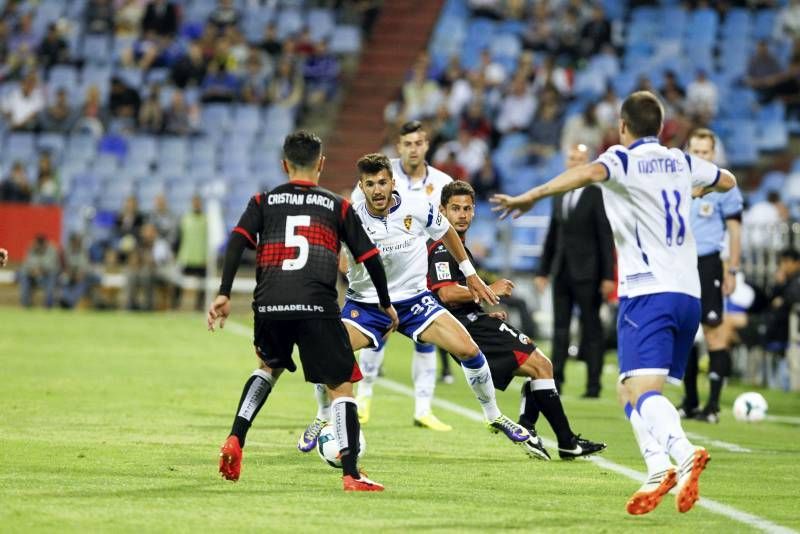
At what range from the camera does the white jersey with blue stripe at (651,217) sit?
7.99 m

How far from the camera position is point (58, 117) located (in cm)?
3005

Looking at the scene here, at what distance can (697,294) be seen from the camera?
809 cm

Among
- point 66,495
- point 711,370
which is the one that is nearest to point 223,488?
point 66,495

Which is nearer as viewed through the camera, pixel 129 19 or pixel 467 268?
pixel 467 268

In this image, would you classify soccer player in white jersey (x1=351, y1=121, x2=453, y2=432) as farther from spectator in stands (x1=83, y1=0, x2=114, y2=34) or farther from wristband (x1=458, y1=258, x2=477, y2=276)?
spectator in stands (x1=83, y1=0, x2=114, y2=34)

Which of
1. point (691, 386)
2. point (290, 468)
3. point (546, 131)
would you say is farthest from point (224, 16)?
point (290, 468)

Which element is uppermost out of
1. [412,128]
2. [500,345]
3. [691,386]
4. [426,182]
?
[412,128]

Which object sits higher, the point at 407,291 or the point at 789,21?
the point at 789,21

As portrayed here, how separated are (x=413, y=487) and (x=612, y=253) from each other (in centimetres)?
735

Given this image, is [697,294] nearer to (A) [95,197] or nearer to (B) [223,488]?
(B) [223,488]

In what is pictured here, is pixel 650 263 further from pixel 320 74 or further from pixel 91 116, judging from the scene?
pixel 320 74

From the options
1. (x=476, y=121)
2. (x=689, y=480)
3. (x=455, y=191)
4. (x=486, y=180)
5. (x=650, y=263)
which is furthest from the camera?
(x=476, y=121)

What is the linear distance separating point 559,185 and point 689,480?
5.15 ft

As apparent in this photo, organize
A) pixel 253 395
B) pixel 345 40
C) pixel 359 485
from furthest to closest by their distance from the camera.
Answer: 1. pixel 345 40
2. pixel 253 395
3. pixel 359 485
